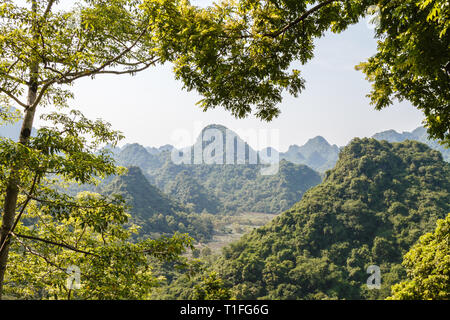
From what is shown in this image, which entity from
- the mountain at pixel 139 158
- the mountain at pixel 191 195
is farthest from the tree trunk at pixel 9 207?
the mountain at pixel 139 158

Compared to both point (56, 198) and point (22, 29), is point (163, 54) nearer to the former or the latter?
point (22, 29)

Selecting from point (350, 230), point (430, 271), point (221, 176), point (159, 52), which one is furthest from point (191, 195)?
point (159, 52)

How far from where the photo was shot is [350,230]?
106 feet

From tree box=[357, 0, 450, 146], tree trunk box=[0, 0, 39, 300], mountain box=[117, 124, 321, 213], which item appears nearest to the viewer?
tree box=[357, 0, 450, 146]

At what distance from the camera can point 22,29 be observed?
3205 mm

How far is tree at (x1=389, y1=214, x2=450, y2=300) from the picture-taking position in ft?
19.1

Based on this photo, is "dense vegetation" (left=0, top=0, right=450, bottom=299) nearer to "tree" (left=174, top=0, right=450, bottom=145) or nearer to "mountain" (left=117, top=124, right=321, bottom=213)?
"tree" (left=174, top=0, right=450, bottom=145)

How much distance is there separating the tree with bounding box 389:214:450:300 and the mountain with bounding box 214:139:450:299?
20039 millimetres

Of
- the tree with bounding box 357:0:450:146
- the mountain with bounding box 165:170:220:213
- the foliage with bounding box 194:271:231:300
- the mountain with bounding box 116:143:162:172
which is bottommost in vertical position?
the foliage with bounding box 194:271:231:300

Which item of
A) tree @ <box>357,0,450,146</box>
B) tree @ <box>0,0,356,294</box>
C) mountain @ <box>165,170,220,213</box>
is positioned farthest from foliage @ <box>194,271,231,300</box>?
mountain @ <box>165,170,220,213</box>

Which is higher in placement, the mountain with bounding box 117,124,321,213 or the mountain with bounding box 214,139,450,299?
the mountain with bounding box 117,124,321,213
